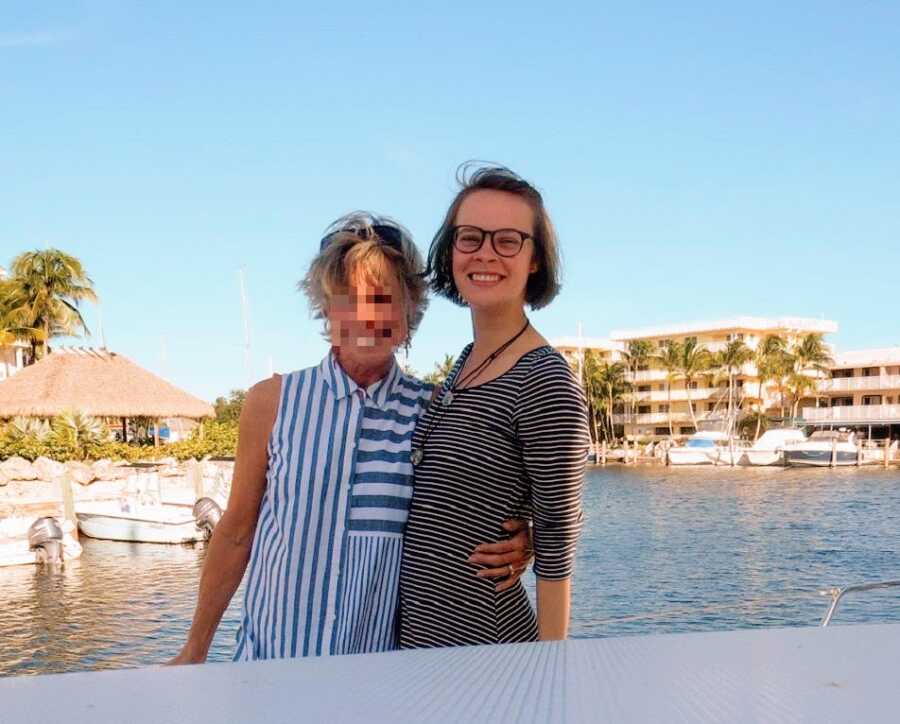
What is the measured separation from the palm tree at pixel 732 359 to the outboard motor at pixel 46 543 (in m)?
55.4

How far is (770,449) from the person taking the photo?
183ft

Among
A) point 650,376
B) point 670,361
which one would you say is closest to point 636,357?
point 650,376

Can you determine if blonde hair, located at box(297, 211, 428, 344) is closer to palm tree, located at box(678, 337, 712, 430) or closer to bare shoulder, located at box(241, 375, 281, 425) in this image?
bare shoulder, located at box(241, 375, 281, 425)

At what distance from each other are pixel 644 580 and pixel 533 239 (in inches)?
Answer: 706

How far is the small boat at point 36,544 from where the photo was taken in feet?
61.1

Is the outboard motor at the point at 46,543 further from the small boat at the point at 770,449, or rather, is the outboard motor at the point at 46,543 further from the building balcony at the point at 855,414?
the building balcony at the point at 855,414

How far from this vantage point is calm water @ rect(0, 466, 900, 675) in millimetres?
13008

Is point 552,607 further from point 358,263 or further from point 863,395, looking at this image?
point 863,395

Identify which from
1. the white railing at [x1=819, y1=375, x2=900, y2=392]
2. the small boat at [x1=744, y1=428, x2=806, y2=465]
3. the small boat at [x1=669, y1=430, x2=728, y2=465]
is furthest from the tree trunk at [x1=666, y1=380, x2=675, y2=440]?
the small boat at [x1=744, y1=428, x2=806, y2=465]

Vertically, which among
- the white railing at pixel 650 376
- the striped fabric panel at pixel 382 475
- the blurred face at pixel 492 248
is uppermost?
the white railing at pixel 650 376

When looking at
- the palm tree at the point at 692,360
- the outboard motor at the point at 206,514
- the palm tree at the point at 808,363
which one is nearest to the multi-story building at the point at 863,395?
the palm tree at the point at 808,363

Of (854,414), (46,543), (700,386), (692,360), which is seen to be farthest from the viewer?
(700,386)

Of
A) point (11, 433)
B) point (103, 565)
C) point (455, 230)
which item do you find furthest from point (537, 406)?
point (11, 433)

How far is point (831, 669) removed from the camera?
118cm
